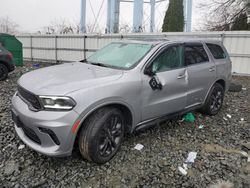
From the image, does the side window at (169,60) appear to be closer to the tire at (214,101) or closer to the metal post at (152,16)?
the tire at (214,101)

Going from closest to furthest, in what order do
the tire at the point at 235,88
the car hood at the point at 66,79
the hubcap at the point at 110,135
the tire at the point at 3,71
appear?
the car hood at the point at 66,79 → the hubcap at the point at 110,135 → the tire at the point at 235,88 → the tire at the point at 3,71

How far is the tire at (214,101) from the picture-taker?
437 cm

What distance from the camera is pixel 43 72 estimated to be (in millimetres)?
3047

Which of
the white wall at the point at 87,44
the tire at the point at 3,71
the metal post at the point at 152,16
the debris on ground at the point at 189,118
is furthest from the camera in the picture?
the metal post at the point at 152,16

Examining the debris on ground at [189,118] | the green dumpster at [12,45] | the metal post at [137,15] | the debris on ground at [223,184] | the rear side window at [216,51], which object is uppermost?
the metal post at [137,15]

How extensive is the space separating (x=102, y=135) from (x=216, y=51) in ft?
10.8

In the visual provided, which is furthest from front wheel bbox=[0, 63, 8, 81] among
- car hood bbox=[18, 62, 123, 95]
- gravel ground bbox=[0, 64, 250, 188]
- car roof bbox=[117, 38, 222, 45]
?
car roof bbox=[117, 38, 222, 45]

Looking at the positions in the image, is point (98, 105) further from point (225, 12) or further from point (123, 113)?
point (225, 12)

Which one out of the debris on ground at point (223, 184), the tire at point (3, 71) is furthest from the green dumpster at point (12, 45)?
the debris on ground at point (223, 184)

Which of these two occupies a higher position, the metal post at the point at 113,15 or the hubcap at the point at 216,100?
the metal post at the point at 113,15

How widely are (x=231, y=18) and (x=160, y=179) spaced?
1563cm

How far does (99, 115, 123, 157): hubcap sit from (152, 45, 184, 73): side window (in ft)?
3.26

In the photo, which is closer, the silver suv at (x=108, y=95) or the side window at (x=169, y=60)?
the silver suv at (x=108, y=95)

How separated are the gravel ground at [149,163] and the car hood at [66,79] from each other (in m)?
1.04
